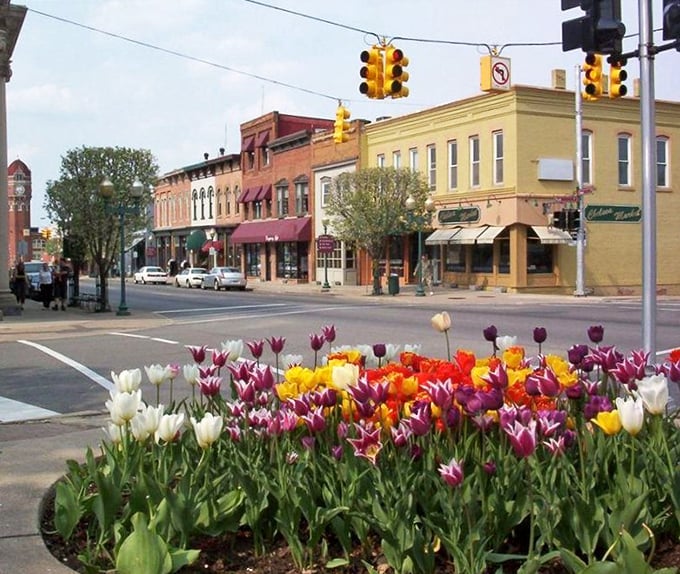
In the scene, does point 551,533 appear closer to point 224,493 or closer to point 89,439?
point 224,493

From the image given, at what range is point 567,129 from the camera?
37.9 m

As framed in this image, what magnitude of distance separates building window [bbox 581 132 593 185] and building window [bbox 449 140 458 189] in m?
5.87

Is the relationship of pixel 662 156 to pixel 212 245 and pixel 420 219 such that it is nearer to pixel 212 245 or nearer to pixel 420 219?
pixel 420 219

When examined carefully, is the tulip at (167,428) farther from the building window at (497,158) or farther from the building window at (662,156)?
the building window at (662,156)

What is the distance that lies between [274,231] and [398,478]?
172ft

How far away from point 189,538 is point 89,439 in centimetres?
323

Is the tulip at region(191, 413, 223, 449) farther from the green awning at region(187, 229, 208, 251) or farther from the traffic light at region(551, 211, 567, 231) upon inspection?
the green awning at region(187, 229, 208, 251)

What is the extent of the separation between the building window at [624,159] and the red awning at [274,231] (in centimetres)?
1954

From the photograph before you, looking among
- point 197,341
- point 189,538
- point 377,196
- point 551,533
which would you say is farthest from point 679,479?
point 377,196

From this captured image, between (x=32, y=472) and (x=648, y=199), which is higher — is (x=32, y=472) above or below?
below

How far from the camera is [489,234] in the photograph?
37.3 metres

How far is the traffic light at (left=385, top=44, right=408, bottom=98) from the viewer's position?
61.9ft

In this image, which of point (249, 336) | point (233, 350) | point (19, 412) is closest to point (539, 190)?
point (249, 336)

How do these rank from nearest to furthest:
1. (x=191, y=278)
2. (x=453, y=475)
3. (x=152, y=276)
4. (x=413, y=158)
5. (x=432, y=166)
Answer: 1. (x=453, y=475)
2. (x=432, y=166)
3. (x=413, y=158)
4. (x=191, y=278)
5. (x=152, y=276)
